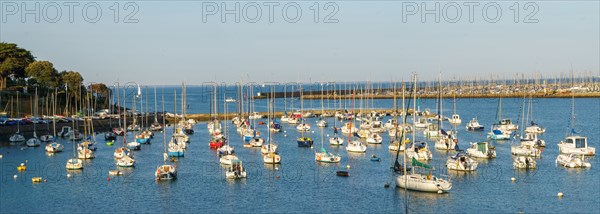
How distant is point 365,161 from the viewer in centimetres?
6756

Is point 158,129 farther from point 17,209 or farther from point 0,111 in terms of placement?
point 17,209

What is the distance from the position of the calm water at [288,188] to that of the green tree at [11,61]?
53862 mm

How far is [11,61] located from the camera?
4887 inches

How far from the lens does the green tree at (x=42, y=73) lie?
122 meters

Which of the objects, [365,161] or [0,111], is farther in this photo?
[0,111]

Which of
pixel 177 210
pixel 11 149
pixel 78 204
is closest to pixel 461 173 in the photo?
pixel 177 210

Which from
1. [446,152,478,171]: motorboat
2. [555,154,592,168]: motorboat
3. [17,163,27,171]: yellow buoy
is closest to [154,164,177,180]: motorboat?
[17,163,27,171]: yellow buoy

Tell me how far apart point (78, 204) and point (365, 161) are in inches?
1086

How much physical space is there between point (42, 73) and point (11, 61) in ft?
20.8

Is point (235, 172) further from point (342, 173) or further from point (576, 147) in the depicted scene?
point (576, 147)

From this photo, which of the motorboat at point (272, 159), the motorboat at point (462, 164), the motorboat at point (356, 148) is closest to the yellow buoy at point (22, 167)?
the motorboat at point (272, 159)

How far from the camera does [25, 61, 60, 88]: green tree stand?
12231cm

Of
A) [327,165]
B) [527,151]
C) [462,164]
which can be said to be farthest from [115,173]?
[527,151]

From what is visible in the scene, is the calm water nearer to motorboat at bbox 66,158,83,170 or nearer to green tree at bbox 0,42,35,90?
motorboat at bbox 66,158,83,170
